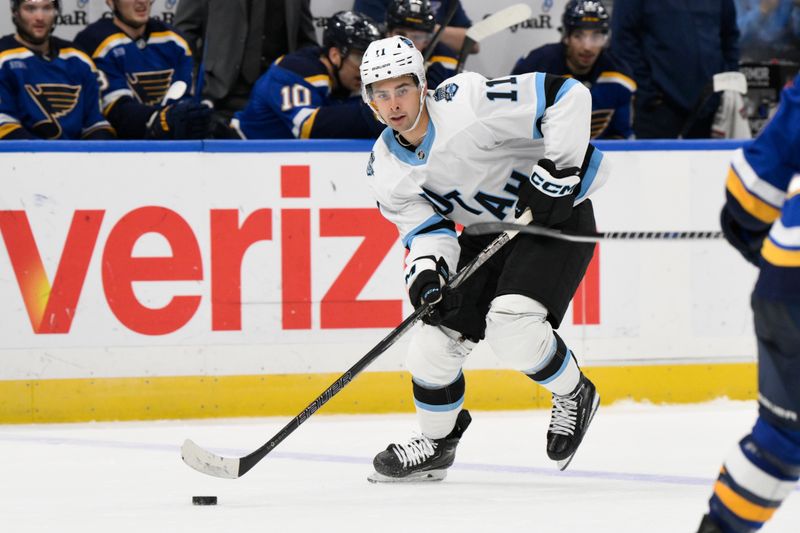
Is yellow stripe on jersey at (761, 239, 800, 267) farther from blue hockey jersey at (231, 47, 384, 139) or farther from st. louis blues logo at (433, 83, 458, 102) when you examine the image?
blue hockey jersey at (231, 47, 384, 139)

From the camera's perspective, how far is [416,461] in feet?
11.6

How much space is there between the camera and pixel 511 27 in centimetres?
558

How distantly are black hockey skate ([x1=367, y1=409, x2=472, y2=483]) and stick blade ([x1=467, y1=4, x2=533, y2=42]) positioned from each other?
6.74ft

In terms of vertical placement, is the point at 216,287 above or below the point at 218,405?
above

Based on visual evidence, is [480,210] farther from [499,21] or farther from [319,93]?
[499,21]

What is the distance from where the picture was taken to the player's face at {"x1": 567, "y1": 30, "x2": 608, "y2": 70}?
16.5ft

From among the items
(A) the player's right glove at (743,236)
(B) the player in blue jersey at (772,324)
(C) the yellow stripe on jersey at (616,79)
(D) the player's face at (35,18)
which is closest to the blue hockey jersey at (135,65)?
(D) the player's face at (35,18)

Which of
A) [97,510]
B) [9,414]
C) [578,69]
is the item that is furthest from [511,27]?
[97,510]

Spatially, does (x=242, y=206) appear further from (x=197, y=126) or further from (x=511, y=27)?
(x=511, y=27)

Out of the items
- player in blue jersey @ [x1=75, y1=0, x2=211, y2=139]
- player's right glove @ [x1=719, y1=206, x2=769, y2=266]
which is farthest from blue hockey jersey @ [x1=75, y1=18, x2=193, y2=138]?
player's right glove @ [x1=719, y1=206, x2=769, y2=266]

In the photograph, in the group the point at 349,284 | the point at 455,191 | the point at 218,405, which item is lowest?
the point at 218,405

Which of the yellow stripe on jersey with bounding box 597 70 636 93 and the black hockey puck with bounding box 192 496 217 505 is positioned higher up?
the black hockey puck with bounding box 192 496 217 505

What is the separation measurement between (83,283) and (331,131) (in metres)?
1.01

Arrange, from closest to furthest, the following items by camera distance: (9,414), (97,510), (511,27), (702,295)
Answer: (97,510) < (9,414) < (702,295) < (511,27)
